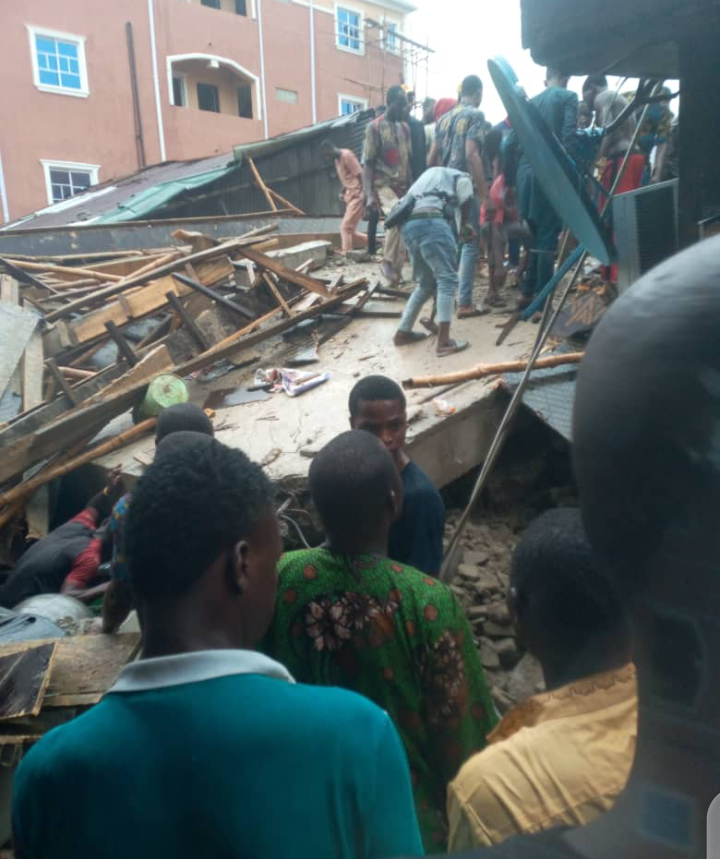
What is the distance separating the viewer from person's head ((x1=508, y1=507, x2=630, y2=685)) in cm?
84

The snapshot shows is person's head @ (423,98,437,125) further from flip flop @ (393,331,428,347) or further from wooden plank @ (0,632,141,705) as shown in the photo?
wooden plank @ (0,632,141,705)

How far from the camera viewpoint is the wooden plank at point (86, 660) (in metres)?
2.69

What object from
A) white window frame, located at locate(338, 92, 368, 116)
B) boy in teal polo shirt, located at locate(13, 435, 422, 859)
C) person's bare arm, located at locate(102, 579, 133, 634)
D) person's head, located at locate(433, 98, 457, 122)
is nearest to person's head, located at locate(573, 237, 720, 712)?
boy in teal polo shirt, located at locate(13, 435, 422, 859)

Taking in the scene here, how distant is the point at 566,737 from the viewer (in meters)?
0.68

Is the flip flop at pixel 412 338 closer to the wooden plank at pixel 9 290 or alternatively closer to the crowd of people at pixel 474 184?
the crowd of people at pixel 474 184

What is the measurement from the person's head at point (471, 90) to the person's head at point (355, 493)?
225 inches

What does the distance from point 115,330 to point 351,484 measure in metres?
5.13

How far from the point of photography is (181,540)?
105 cm

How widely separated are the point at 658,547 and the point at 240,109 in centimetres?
2580

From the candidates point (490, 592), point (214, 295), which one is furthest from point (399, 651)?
point (214, 295)

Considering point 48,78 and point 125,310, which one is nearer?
point 125,310

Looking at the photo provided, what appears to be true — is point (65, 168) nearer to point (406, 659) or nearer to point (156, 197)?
point (156, 197)

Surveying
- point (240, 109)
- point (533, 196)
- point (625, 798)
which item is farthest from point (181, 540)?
point (240, 109)

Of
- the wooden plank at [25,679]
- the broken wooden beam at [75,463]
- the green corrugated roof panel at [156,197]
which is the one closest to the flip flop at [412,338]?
the broken wooden beam at [75,463]
